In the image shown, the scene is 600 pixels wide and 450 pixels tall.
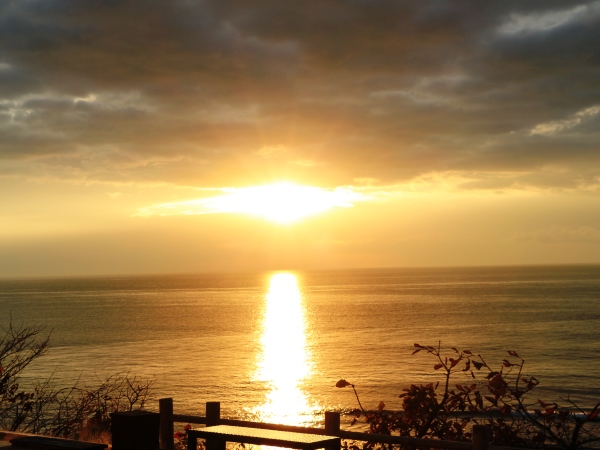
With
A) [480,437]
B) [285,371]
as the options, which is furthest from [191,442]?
[285,371]

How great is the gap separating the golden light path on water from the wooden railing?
27.0 meters

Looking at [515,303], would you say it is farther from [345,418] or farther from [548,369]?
[345,418]

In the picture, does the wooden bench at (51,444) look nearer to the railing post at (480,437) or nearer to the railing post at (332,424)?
the railing post at (332,424)

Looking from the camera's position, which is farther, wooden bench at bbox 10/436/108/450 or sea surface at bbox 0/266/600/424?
sea surface at bbox 0/266/600/424

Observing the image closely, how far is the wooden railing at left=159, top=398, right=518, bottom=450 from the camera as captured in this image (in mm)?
7586

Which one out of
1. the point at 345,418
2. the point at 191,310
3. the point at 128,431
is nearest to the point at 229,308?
the point at 191,310

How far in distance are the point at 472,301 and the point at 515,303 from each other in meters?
10.5

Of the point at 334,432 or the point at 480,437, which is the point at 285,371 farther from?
the point at 480,437

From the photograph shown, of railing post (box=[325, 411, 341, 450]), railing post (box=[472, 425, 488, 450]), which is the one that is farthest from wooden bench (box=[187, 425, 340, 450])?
railing post (box=[472, 425, 488, 450])

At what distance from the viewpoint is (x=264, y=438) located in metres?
7.43

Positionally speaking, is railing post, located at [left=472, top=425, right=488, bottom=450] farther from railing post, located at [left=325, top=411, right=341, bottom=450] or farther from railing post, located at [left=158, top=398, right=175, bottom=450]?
railing post, located at [left=158, top=398, right=175, bottom=450]

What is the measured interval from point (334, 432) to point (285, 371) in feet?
163

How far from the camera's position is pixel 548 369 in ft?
176

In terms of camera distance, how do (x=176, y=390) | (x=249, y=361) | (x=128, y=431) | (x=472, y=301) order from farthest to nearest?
(x=472, y=301)
(x=249, y=361)
(x=176, y=390)
(x=128, y=431)
